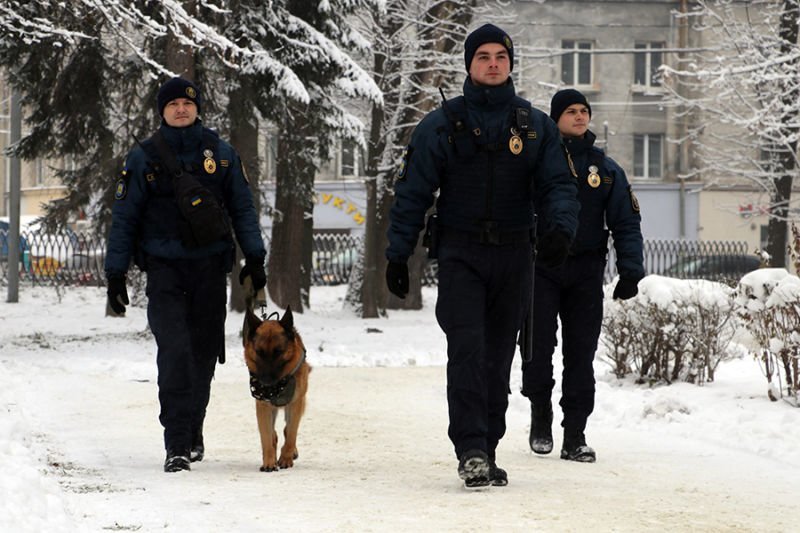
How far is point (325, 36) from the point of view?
19234 millimetres

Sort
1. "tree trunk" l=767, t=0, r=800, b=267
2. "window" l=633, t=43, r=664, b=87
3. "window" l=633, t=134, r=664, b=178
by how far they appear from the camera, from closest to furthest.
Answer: "tree trunk" l=767, t=0, r=800, b=267
"window" l=633, t=43, r=664, b=87
"window" l=633, t=134, r=664, b=178

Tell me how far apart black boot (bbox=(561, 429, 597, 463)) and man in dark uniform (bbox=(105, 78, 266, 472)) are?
2028 millimetres

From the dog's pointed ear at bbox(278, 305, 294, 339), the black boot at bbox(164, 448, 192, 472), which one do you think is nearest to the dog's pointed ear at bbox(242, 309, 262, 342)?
the dog's pointed ear at bbox(278, 305, 294, 339)

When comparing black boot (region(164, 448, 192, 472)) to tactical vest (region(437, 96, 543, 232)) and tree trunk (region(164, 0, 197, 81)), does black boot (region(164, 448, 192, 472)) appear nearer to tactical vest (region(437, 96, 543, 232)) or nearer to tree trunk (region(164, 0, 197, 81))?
tactical vest (region(437, 96, 543, 232))

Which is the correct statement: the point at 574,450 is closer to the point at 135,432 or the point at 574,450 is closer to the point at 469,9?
the point at 135,432

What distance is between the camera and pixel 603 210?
7918mm

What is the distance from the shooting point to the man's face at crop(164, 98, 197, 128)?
7.43m

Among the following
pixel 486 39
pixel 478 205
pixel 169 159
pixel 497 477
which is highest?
pixel 486 39

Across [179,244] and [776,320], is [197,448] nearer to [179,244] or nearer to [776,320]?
[179,244]

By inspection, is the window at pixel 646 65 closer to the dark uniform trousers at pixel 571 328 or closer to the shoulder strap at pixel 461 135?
the dark uniform trousers at pixel 571 328

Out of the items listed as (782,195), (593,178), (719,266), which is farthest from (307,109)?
(719,266)

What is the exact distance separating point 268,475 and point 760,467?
2.86m

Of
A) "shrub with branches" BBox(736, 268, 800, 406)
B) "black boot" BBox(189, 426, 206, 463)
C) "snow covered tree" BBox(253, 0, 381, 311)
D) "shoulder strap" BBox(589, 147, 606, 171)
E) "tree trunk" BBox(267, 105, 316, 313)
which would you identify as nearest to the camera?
"black boot" BBox(189, 426, 206, 463)

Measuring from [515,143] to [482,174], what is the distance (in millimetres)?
215
